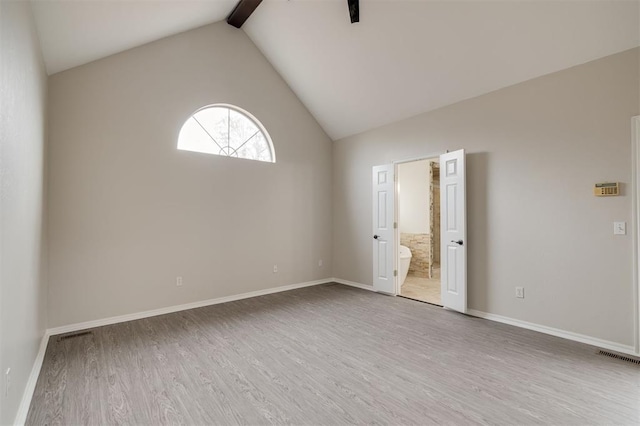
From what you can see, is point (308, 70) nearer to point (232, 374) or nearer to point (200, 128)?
point (200, 128)

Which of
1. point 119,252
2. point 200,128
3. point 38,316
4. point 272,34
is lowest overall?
point 38,316

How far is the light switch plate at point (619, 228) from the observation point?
2.76 metres

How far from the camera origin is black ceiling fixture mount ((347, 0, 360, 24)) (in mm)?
3426

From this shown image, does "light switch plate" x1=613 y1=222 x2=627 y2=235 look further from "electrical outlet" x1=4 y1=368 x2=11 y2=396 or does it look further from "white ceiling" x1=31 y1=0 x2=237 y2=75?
"white ceiling" x1=31 y1=0 x2=237 y2=75

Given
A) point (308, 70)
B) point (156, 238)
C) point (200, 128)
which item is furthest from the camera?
point (308, 70)

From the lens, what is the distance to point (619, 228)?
2.79 metres

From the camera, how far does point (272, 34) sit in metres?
4.54

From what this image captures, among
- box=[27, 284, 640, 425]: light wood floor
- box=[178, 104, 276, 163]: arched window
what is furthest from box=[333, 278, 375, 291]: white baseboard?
box=[178, 104, 276, 163]: arched window

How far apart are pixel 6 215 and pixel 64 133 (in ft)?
7.22

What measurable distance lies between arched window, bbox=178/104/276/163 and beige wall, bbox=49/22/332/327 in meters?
0.15

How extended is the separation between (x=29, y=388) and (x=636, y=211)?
5162 millimetres

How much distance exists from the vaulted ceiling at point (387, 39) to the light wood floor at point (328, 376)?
2.92m

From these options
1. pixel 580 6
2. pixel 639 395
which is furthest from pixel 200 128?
pixel 639 395

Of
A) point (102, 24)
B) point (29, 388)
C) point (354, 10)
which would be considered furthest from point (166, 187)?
point (354, 10)
